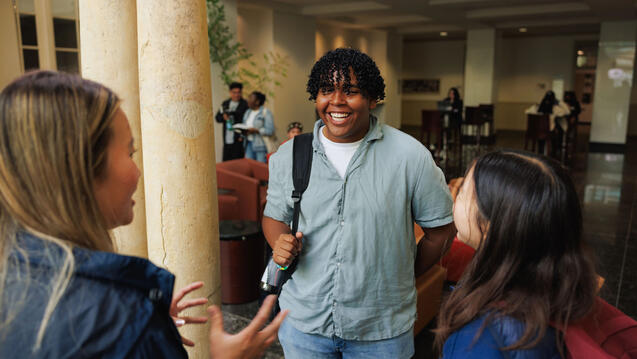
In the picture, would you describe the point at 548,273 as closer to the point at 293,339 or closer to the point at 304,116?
the point at 293,339

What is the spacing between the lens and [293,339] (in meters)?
1.65

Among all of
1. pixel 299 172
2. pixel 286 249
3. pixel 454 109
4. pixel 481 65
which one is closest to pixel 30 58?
pixel 299 172

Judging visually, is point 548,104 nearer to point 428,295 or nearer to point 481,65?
point 481,65

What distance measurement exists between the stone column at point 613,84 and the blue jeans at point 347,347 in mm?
13648

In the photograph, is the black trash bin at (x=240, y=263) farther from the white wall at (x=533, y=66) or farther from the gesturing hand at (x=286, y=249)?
the white wall at (x=533, y=66)

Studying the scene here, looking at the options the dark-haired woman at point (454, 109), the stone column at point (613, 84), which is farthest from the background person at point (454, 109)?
the stone column at point (613, 84)

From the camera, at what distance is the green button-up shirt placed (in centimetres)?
157

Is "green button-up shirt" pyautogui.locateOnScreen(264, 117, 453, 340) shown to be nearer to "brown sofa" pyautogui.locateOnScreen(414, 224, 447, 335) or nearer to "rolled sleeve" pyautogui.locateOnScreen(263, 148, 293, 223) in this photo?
"rolled sleeve" pyautogui.locateOnScreen(263, 148, 293, 223)

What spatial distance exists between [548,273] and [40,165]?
96 centimetres

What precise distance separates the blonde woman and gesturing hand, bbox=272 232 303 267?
727mm

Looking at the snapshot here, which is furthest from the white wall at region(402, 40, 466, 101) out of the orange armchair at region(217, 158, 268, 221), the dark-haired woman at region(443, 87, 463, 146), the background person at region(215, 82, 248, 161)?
the orange armchair at region(217, 158, 268, 221)

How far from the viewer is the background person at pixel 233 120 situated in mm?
7180

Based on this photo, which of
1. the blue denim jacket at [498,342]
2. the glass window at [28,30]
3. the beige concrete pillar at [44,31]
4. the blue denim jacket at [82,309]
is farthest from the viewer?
the beige concrete pillar at [44,31]

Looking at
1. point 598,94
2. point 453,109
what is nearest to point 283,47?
point 453,109
